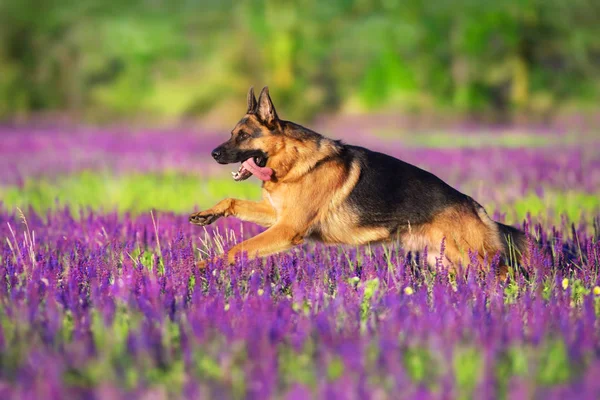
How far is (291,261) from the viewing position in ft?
14.2

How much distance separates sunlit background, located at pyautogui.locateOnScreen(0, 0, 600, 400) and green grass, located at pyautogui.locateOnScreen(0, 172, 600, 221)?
0.06 metres

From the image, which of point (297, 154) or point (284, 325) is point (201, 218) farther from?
point (284, 325)

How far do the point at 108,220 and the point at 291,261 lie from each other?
86.6 inches

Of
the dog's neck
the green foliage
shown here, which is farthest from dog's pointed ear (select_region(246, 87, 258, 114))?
the green foliage

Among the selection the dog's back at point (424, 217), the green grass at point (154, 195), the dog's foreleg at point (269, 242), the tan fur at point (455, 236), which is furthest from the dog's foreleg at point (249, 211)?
the green grass at point (154, 195)

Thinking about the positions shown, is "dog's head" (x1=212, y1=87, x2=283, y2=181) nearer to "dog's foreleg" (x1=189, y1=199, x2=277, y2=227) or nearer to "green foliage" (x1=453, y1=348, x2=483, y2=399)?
"dog's foreleg" (x1=189, y1=199, x2=277, y2=227)

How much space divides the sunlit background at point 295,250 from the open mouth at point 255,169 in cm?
48

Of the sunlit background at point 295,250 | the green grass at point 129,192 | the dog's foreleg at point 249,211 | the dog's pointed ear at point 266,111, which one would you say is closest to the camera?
the sunlit background at point 295,250

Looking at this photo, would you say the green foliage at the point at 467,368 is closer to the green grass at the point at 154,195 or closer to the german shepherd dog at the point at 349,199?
the german shepherd dog at the point at 349,199

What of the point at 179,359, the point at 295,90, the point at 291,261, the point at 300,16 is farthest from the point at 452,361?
the point at 300,16

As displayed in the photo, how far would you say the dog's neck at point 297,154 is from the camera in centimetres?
474

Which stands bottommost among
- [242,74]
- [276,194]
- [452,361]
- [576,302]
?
[452,361]

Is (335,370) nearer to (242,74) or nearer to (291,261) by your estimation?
(291,261)

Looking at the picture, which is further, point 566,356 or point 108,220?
point 108,220
